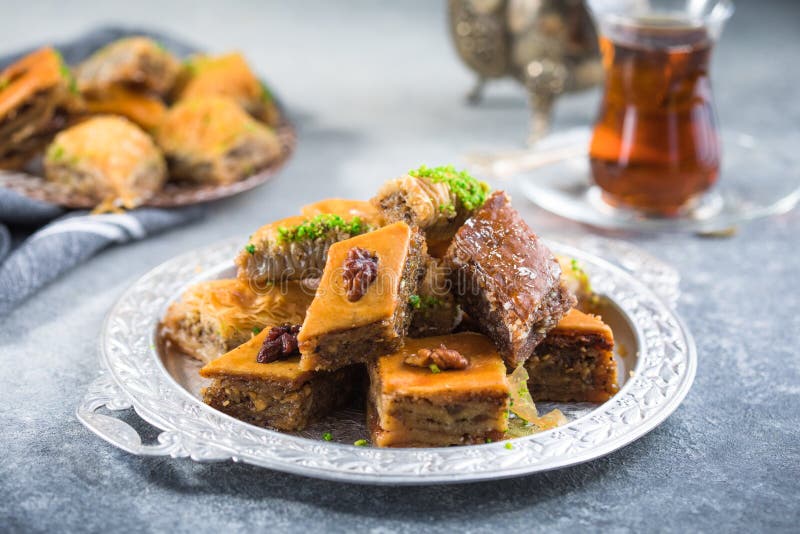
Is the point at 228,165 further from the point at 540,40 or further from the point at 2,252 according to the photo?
the point at 540,40

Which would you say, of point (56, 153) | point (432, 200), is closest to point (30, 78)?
point (56, 153)

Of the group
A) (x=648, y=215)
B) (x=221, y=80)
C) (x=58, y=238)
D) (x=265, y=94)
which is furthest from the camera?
(x=265, y=94)

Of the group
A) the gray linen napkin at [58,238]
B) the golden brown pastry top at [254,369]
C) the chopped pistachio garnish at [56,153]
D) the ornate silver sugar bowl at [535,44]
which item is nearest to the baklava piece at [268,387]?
the golden brown pastry top at [254,369]

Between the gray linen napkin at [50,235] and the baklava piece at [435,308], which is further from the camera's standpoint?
the gray linen napkin at [50,235]

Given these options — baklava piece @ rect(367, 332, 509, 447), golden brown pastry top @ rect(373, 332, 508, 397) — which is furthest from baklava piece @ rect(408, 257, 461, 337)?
baklava piece @ rect(367, 332, 509, 447)

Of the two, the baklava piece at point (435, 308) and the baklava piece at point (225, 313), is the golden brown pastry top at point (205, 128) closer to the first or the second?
the baklava piece at point (225, 313)

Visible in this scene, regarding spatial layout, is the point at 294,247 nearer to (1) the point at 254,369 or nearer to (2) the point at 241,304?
(2) the point at 241,304
